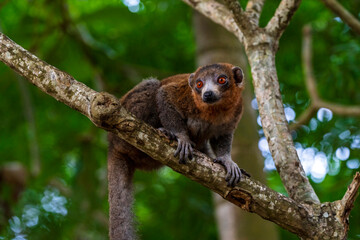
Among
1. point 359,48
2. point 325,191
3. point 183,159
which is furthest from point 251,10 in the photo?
point 325,191

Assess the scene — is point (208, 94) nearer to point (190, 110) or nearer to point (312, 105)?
point (190, 110)

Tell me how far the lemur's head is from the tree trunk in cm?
178

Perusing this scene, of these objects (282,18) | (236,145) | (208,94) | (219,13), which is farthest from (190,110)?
(236,145)

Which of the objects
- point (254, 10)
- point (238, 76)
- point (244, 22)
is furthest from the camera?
point (238, 76)

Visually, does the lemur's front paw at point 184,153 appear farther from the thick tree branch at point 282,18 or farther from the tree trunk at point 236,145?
the tree trunk at point 236,145

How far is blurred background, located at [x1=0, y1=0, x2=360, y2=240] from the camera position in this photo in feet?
27.0

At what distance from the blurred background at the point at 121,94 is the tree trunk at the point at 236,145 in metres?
0.02

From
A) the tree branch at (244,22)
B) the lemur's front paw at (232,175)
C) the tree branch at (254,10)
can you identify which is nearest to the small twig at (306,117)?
the tree branch at (254,10)

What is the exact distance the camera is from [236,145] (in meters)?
8.18

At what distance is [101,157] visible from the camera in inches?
402

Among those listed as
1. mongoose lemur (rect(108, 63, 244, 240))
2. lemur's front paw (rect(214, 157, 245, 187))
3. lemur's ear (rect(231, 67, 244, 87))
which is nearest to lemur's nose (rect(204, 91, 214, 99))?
mongoose lemur (rect(108, 63, 244, 240))

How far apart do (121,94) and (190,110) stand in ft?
12.1

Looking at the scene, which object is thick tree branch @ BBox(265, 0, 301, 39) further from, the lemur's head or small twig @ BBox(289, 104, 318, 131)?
small twig @ BBox(289, 104, 318, 131)

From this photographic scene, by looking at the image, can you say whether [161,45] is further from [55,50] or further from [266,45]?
[266,45]
